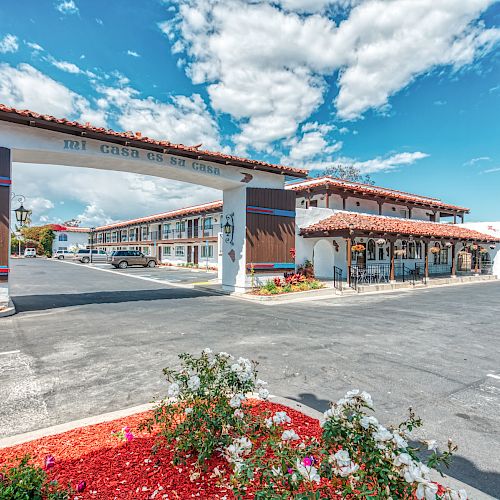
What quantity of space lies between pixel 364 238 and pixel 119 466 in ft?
66.2

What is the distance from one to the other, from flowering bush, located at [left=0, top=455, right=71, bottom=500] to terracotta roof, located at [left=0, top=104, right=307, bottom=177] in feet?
33.1

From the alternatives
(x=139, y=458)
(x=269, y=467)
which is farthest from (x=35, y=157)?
(x=269, y=467)

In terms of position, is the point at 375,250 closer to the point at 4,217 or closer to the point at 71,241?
the point at 4,217

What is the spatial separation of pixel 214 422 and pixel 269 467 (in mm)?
801

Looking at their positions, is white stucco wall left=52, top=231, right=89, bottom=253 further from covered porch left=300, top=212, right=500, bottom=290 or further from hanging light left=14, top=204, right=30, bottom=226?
covered porch left=300, top=212, right=500, bottom=290

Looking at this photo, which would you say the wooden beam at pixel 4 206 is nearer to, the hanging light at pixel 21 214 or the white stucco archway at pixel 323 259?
the hanging light at pixel 21 214

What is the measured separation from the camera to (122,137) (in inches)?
425

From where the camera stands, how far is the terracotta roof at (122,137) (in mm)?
9289

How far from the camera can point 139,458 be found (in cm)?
260

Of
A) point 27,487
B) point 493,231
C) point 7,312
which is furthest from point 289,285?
point 493,231

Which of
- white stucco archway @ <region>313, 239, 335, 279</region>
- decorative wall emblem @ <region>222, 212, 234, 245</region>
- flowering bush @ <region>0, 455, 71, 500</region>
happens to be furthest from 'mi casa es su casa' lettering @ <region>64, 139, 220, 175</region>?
flowering bush @ <region>0, 455, 71, 500</region>

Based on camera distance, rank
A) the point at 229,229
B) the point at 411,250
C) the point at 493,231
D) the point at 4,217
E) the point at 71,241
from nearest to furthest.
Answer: the point at 4,217, the point at 229,229, the point at 411,250, the point at 493,231, the point at 71,241

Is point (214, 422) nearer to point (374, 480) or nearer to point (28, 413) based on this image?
point (374, 480)

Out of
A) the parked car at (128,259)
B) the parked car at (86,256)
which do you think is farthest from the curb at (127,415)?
the parked car at (86,256)
